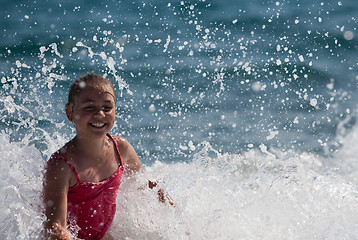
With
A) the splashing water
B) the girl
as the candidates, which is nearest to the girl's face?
the girl

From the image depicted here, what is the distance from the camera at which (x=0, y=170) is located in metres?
3.58

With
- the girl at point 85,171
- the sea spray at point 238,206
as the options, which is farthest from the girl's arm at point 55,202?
the sea spray at point 238,206

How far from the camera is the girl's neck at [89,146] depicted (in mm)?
3023

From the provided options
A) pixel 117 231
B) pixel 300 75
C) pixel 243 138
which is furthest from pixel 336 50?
pixel 117 231

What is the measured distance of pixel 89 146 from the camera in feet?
10.0

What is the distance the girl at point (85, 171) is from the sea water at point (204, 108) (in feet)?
0.67

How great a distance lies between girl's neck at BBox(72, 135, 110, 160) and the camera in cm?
302

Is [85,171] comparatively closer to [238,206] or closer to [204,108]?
[238,206]

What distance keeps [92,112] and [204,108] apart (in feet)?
13.6

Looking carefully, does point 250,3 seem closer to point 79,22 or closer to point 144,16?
point 144,16

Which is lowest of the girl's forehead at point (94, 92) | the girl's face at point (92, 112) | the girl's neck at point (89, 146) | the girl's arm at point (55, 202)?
the girl's arm at point (55, 202)

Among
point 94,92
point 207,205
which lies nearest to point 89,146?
point 94,92

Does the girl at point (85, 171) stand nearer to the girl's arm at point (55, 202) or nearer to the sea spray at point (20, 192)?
the girl's arm at point (55, 202)

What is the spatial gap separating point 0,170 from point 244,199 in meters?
1.91
